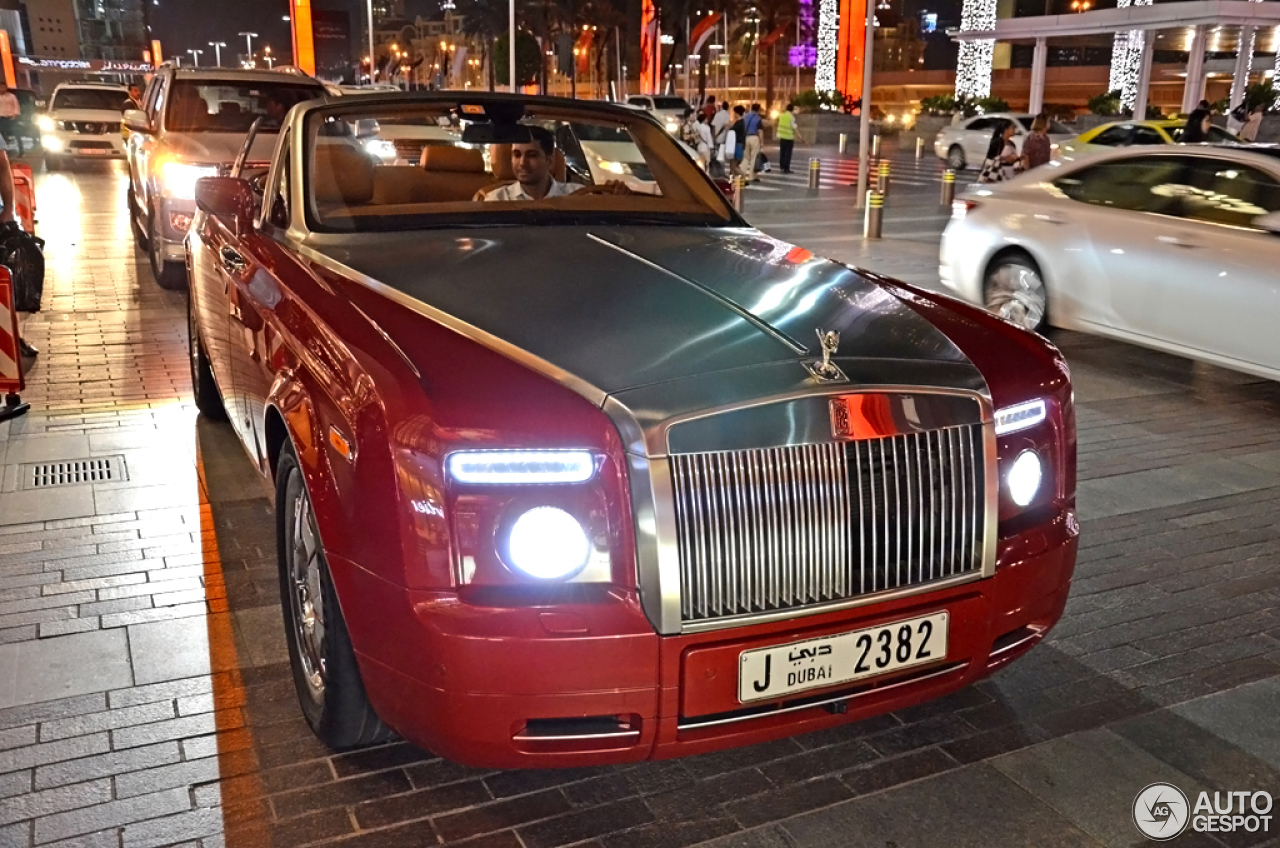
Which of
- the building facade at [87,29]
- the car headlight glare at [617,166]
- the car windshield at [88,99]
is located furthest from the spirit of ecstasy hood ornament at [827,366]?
the building facade at [87,29]

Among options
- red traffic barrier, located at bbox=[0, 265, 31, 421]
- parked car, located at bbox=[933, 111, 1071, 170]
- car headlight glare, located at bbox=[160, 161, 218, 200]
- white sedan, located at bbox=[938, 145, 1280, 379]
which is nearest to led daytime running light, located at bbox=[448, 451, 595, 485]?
red traffic barrier, located at bbox=[0, 265, 31, 421]

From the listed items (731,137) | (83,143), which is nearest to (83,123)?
(83,143)

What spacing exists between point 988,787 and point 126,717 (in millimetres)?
2553

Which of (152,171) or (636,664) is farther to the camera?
(152,171)

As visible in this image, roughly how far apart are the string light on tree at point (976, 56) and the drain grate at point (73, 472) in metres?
44.4

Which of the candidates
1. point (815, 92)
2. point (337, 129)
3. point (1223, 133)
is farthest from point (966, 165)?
point (337, 129)

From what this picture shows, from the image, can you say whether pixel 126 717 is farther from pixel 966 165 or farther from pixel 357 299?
pixel 966 165

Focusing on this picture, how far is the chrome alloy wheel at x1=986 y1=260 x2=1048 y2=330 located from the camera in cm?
888

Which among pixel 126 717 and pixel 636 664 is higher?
pixel 636 664

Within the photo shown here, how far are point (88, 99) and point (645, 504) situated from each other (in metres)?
27.8

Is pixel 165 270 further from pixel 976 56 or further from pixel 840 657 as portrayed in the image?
pixel 976 56

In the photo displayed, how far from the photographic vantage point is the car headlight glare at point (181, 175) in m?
10.2

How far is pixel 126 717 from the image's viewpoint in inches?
141

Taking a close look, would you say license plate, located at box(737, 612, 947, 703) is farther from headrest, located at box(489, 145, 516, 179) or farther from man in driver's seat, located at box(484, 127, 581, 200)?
headrest, located at box(489, 145, 516, 179)
